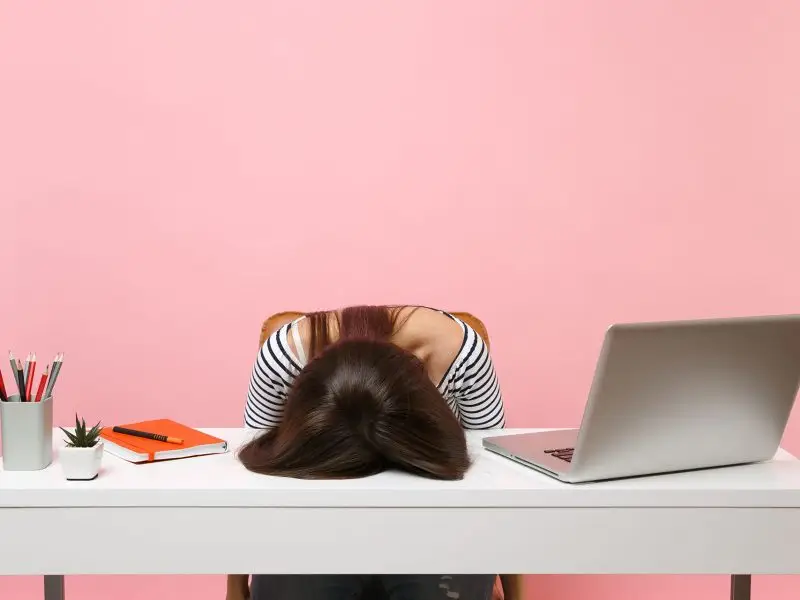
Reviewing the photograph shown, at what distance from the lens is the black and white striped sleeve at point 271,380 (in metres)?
1.38

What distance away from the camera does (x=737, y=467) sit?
1.15 metres

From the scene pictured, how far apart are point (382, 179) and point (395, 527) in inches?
67.6

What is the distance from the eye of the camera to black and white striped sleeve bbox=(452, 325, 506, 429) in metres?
1.45

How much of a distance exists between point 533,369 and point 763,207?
88 centimetres

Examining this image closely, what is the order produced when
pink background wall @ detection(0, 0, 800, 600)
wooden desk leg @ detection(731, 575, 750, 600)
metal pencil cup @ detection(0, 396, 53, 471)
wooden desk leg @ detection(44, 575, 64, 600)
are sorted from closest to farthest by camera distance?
metal pencil cup @ detection(0, 396, 53, 471) < wooden desk leg @ detection(731, 575, 750, 600) < wooden desk leg @ detection(44, 575, 64, 600) < pink background wall @ detection(0, 0, 800, 600)

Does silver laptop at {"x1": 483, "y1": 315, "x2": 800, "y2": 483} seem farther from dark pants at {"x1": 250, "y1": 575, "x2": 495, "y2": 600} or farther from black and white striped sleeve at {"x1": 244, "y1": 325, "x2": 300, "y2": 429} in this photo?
black and white striped sleeve at {"x1": 244, "y1": 325, "x2": 300, "y2": 429}

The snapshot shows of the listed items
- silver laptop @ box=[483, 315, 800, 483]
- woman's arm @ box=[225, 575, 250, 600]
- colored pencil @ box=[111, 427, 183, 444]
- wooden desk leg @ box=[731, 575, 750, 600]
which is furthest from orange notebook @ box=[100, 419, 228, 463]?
wooden desk leg @ box=[731, 575, 750, 600]

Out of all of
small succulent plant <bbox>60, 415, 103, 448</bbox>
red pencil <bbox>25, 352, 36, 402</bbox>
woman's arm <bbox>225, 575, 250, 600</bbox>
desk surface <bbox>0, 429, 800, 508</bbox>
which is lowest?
woman's arm <bbox>225, 575, 250, 600</bbox>

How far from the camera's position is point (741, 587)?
1.21m

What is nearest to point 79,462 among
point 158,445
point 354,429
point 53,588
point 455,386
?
point 158,445

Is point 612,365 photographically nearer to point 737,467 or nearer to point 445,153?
point 737,467

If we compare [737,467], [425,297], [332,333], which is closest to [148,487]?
[332,333]

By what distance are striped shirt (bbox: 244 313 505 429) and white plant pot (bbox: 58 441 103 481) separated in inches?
15.3

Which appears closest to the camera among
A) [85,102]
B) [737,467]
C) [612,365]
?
[612,365]
